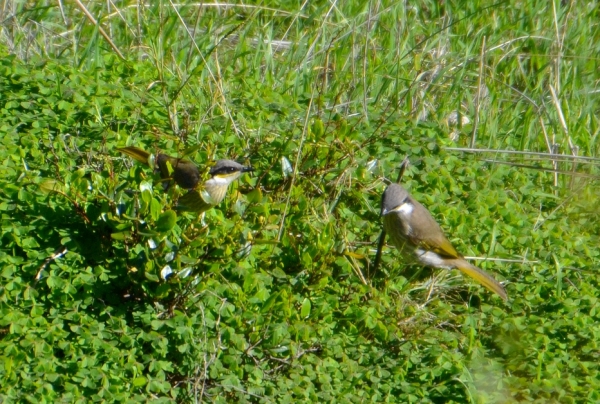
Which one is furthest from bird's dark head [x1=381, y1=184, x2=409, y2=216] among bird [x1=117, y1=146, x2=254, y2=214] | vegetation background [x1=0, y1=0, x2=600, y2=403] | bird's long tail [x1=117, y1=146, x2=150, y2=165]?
bird's long tail [x1=117, y1=146, x2=150, y2=165]

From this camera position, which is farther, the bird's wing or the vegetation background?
the bird's wing

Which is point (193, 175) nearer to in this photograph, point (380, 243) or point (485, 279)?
point (380, 243)

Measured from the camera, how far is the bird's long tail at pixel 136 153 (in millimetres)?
5818

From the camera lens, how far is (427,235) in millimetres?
6176

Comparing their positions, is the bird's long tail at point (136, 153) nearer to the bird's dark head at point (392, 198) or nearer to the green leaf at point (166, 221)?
the green leaf at point (166, 221)

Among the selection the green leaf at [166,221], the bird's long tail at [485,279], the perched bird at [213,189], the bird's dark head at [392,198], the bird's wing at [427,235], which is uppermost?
the green leaf at [166,221]

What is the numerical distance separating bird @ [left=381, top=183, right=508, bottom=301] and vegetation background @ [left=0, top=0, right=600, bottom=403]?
127mm

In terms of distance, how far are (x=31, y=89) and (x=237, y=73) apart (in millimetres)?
1705

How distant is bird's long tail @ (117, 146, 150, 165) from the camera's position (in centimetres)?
582

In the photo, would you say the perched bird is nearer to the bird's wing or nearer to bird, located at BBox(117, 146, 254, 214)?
bird, located at BBox(117, 146, 254, 214)

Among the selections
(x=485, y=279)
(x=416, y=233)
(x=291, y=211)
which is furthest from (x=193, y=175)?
(x=485, y=279)

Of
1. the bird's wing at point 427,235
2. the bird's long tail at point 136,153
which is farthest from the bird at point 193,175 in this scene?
the bird's wing at point 427,235

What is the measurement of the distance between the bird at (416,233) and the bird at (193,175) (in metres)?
0.88

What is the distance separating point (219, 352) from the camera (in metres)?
4.91
